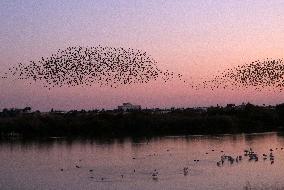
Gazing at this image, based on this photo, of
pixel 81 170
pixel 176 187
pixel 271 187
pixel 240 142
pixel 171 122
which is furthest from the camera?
pixel 171 122

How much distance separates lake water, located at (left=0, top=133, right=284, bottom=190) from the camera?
21641 mm

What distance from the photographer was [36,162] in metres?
30.2

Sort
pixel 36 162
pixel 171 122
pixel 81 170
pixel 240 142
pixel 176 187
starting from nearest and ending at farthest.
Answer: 1. pixel 176 187
2. pixel 81 170
3. pixel 36 162
4. pixel 240 142
5. pixel 171 122

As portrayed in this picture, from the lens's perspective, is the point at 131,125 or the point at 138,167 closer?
the point at 138,167

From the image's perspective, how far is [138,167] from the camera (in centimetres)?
2659

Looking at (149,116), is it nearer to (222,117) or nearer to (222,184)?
(222,117)

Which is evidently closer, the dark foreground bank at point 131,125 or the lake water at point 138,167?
the lake water at point 138,167

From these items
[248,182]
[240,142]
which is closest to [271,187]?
[248,182]

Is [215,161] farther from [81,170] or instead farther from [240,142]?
[240,142]

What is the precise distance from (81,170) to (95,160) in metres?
3.98

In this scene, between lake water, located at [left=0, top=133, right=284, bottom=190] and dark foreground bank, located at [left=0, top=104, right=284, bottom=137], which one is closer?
lake water, located at [left=0, top=133, right=284, bottom=190]

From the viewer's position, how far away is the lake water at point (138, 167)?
71.0 feet

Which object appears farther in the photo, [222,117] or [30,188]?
[222,117]

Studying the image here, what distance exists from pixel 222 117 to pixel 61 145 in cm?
2098
